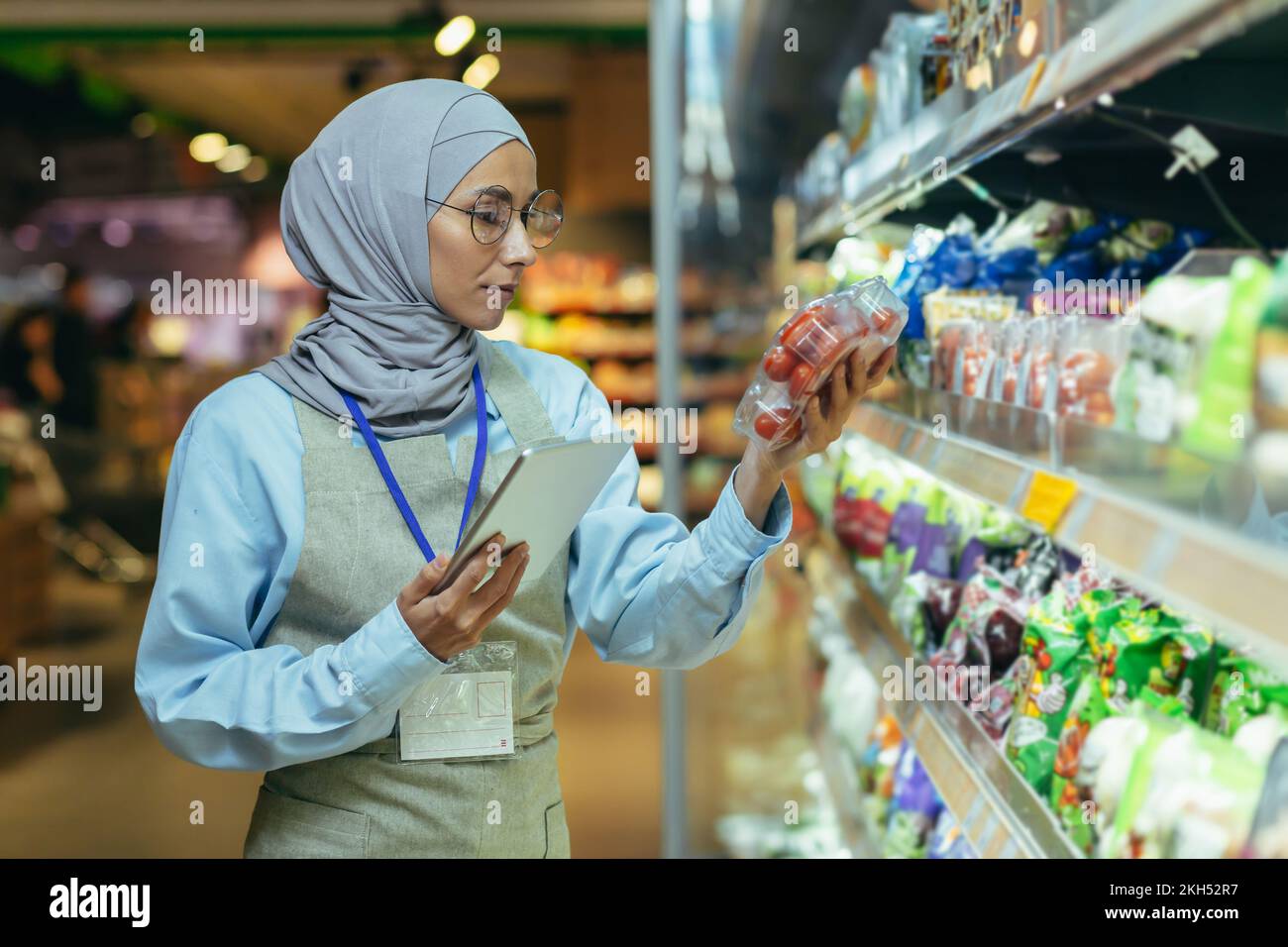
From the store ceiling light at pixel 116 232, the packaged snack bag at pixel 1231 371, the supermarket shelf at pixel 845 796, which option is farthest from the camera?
the store ceiling light at pixel 116 232

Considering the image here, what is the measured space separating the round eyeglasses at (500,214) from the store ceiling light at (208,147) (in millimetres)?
9060

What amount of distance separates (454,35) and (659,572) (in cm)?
493

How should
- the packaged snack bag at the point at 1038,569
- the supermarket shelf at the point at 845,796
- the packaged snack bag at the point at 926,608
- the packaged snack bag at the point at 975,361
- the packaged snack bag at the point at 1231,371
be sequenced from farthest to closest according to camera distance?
the supermarket shelf at the point at 845,796
the packaged snack bag at the point at 926,608
the packaged snack bag at the point at 1038,569
the packaged snack bag at the point at 975,361
the packaged snack bag at the point at 1231,371

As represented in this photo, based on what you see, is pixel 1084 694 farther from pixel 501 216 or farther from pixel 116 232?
pixel 116 232

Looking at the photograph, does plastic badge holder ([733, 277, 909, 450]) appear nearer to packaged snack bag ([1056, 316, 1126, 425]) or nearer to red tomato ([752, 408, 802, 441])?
red tomato ([752, 408, 802, 441])

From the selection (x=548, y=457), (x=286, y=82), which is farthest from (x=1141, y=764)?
(x=286, y=82)

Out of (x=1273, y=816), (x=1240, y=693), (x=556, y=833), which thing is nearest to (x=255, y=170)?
(x=556, y=833)

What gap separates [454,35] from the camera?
5715 mm

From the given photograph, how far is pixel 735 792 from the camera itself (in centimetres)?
422

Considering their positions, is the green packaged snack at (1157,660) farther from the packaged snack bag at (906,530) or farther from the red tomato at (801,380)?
the packaged snack bag at (906,530)

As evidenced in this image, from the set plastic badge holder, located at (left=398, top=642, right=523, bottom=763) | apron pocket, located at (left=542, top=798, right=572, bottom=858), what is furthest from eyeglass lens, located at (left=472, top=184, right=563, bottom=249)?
apron pocket, located at (left=542, top=798, right=572, bottom=858)

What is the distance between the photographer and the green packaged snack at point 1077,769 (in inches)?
50.6

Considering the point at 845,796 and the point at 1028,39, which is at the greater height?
the point at 1028,39

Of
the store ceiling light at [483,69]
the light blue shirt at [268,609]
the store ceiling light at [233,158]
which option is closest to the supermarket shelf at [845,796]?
the light blue shirt at [268,609]
